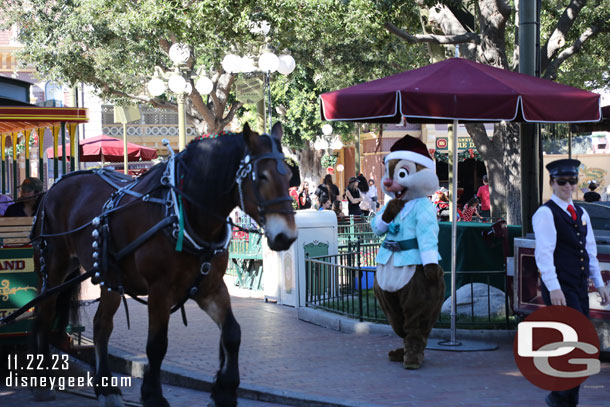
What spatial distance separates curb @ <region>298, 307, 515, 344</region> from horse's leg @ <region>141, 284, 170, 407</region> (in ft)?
13.1

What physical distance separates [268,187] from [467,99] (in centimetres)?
307

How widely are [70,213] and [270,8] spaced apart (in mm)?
11369

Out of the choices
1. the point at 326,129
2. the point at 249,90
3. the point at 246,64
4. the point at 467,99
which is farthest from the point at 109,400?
the point at 326,129

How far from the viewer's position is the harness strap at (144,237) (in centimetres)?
603

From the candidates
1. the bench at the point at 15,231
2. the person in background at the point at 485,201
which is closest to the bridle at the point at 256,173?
the bench at the point at 15,231

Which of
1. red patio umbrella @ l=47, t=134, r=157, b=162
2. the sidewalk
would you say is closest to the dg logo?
the sidewalk

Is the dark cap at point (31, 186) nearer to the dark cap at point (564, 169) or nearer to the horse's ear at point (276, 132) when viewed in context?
the horse's ear at point (276, 132)

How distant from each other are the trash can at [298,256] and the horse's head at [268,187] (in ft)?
19.9

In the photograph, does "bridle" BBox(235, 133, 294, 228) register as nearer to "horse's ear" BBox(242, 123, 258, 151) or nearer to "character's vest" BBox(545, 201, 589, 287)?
"horse's ear" BBox(242, 123, 258, 151)

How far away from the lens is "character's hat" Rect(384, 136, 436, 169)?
804 centimetres

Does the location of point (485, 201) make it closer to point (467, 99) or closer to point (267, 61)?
point (267, 61)

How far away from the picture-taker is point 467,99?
7977 millimetres

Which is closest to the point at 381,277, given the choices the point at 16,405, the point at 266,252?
the point at 16,405

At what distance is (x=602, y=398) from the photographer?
22.2ft
